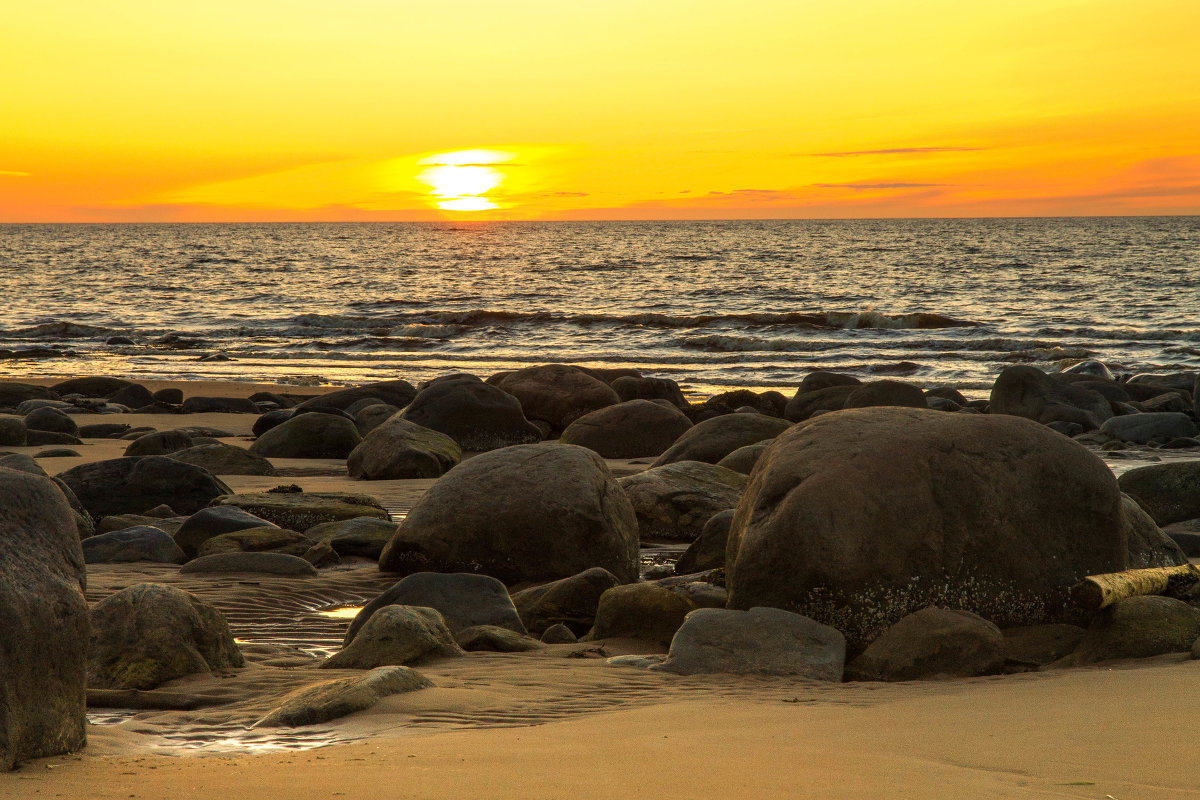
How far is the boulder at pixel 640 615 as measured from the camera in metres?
5.54

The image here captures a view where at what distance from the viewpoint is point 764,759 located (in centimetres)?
313

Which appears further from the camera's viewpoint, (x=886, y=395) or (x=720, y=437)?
(x=886, y=395)

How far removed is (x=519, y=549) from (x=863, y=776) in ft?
13.7

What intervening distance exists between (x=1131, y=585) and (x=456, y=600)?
3.41 metres

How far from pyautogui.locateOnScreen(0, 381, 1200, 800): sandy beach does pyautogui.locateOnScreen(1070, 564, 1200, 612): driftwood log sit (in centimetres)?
41

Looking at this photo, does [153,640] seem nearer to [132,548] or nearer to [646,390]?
[132,548]

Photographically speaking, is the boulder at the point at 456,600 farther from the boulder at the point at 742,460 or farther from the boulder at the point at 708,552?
the boulder at the point at 742,460

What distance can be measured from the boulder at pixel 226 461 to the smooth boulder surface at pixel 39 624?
8.03m

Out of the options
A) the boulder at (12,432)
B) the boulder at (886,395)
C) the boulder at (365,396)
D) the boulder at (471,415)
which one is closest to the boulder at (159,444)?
the boulder at (12,432)

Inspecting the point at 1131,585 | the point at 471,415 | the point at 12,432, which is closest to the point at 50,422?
the point at 12,432

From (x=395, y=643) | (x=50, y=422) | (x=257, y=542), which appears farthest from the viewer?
(x=50, y=422)

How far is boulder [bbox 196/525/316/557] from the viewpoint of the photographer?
7.34 m

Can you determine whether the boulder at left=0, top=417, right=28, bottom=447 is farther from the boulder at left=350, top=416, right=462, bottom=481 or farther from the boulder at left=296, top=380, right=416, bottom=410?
the boulder at left=350, top=416, right=462, bottom=481

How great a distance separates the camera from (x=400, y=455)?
11.1m
